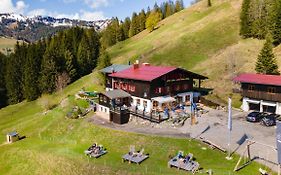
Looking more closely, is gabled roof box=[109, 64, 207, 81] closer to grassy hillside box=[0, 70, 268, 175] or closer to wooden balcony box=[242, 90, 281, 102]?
wooden balcony box=[242, 90, 281, 102]

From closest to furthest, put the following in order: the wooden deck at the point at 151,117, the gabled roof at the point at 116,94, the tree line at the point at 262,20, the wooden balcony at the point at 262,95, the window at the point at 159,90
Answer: the wooden deck at the point at 151,117, the wooden balcony at the point at 262,95, the gabled roof at the point at 116,94, the window at the point at 159,90, the tree line at the point at 262,20

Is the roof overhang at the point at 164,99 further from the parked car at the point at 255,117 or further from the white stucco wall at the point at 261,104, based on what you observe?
the parked car at the point at 255,117

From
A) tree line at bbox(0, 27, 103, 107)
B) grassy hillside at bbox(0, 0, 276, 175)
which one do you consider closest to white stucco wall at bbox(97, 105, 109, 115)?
grassy hillside at bbox(0, 0, 276, 175)

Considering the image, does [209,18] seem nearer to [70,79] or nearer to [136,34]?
[136,34]

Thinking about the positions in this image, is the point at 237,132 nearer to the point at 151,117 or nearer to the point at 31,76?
the point at 151,117

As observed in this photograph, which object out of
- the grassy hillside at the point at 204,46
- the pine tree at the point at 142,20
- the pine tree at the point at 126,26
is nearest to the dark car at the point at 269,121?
the grassy hillside at the point at 204,46

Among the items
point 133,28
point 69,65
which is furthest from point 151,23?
point 69,65

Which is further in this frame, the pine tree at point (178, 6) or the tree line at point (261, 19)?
the pine tree at point (178, 6)
